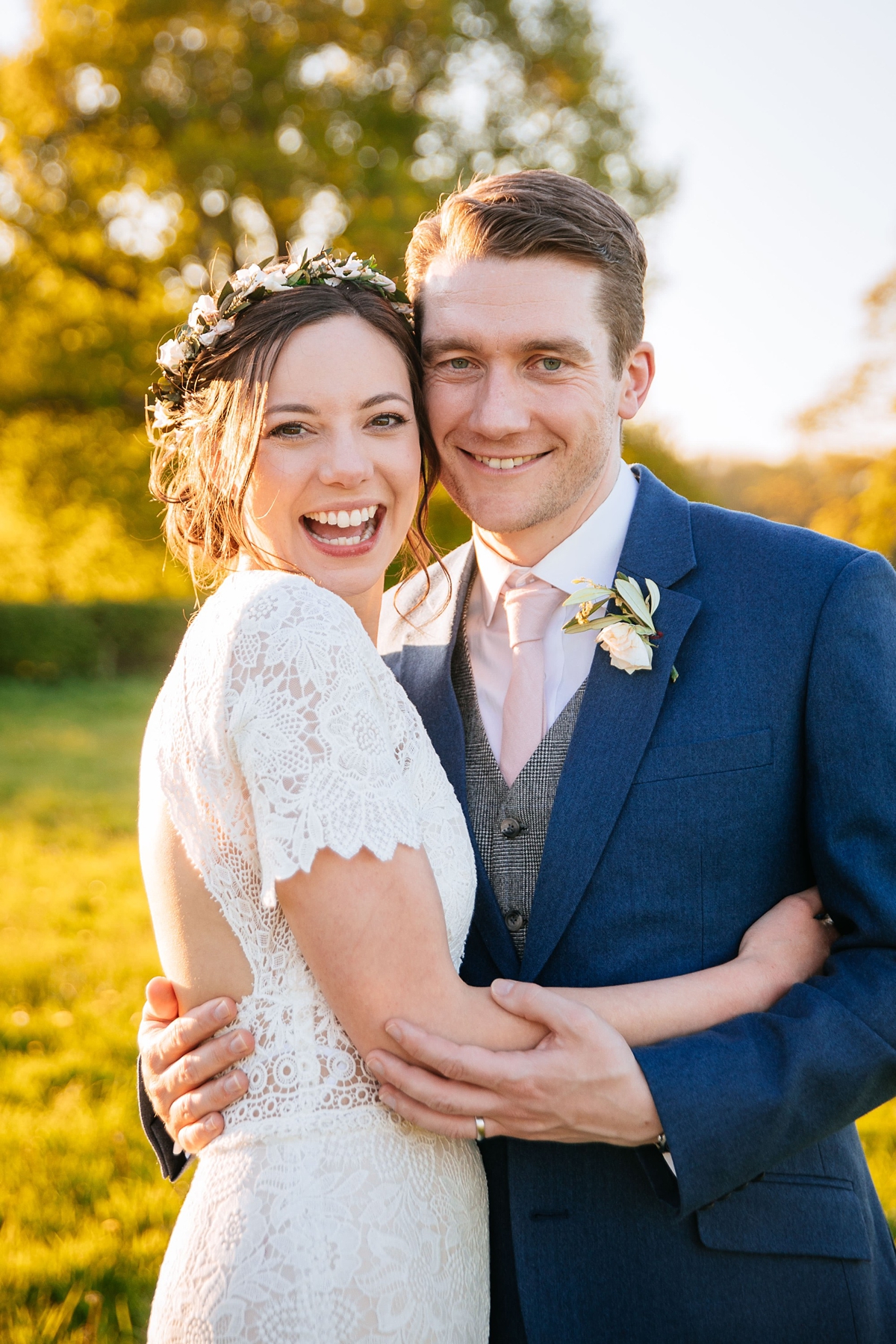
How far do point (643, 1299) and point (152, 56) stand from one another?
A: 18.6 metres

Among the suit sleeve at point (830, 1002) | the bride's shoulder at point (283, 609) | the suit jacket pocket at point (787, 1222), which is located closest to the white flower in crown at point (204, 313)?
the bride's shoulder at point (283, 609)

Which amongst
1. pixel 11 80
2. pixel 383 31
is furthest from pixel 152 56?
pixel 383 31

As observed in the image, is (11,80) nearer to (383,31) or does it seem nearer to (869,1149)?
(383,31)

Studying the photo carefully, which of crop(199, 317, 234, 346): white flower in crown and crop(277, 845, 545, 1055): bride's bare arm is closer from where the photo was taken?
crop(277, 845, 545, 1055): bride's bare arm

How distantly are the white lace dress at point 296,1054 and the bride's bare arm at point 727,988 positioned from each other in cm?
35

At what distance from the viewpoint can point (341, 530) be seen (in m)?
2.47

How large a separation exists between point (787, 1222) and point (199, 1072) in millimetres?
1097

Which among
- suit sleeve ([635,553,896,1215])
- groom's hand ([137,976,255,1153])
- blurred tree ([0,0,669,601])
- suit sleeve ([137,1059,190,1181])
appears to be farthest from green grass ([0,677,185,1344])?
blurred tree ([0,0,669,601])

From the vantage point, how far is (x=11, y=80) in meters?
16.2

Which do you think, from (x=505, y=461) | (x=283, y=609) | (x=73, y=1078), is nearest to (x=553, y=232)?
(x=505, y=461)

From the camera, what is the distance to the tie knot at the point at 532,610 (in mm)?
2492

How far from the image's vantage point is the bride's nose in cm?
235

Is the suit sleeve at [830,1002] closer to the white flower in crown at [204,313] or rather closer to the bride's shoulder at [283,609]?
the bride's shoulder at [283,609]

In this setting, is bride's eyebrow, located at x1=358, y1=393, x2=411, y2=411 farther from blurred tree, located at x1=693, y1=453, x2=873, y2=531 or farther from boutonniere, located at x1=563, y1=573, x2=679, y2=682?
blurred tree, located at x1=693, y1=453, x2=873, y2=531
